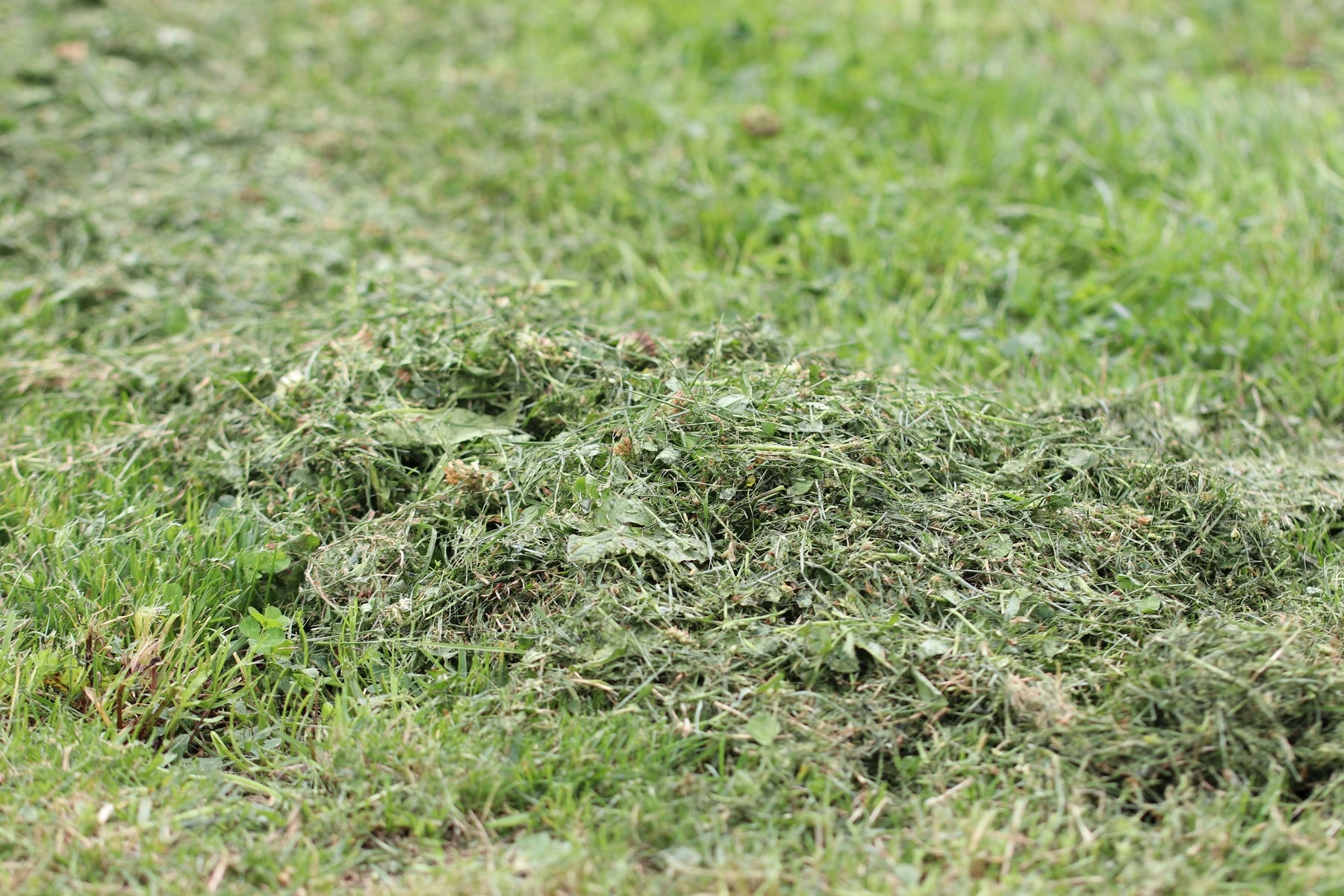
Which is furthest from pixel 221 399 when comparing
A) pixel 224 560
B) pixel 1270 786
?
pixel 1270 786

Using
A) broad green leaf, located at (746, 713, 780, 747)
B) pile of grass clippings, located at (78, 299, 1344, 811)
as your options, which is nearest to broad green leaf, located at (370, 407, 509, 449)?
pile of grass clippings, located at (78, 299, 1344, 811)

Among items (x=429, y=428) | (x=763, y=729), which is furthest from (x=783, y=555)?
(x=429, y=428)

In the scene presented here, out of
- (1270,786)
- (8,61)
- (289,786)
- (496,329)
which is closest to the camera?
(1270,786)

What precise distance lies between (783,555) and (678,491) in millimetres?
306

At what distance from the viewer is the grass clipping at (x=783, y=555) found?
7.44ft

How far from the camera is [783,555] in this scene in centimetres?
254

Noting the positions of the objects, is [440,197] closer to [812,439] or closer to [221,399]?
[221,399]

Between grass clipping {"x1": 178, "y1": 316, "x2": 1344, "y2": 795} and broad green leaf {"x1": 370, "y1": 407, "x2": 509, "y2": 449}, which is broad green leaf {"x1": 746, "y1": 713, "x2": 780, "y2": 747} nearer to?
grass clipping {"x1": 178, "y1": 316, "x2": 1344, "y2": 795}

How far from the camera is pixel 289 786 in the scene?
7.61 feet

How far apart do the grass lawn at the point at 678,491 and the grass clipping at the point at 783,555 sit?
0.5 inches

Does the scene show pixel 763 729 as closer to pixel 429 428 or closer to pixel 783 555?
pixel 783 555

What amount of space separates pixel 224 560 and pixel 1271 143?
166 inches

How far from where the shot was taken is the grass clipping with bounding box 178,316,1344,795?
2.27m

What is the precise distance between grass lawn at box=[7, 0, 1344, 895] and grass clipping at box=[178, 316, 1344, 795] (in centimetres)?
1
